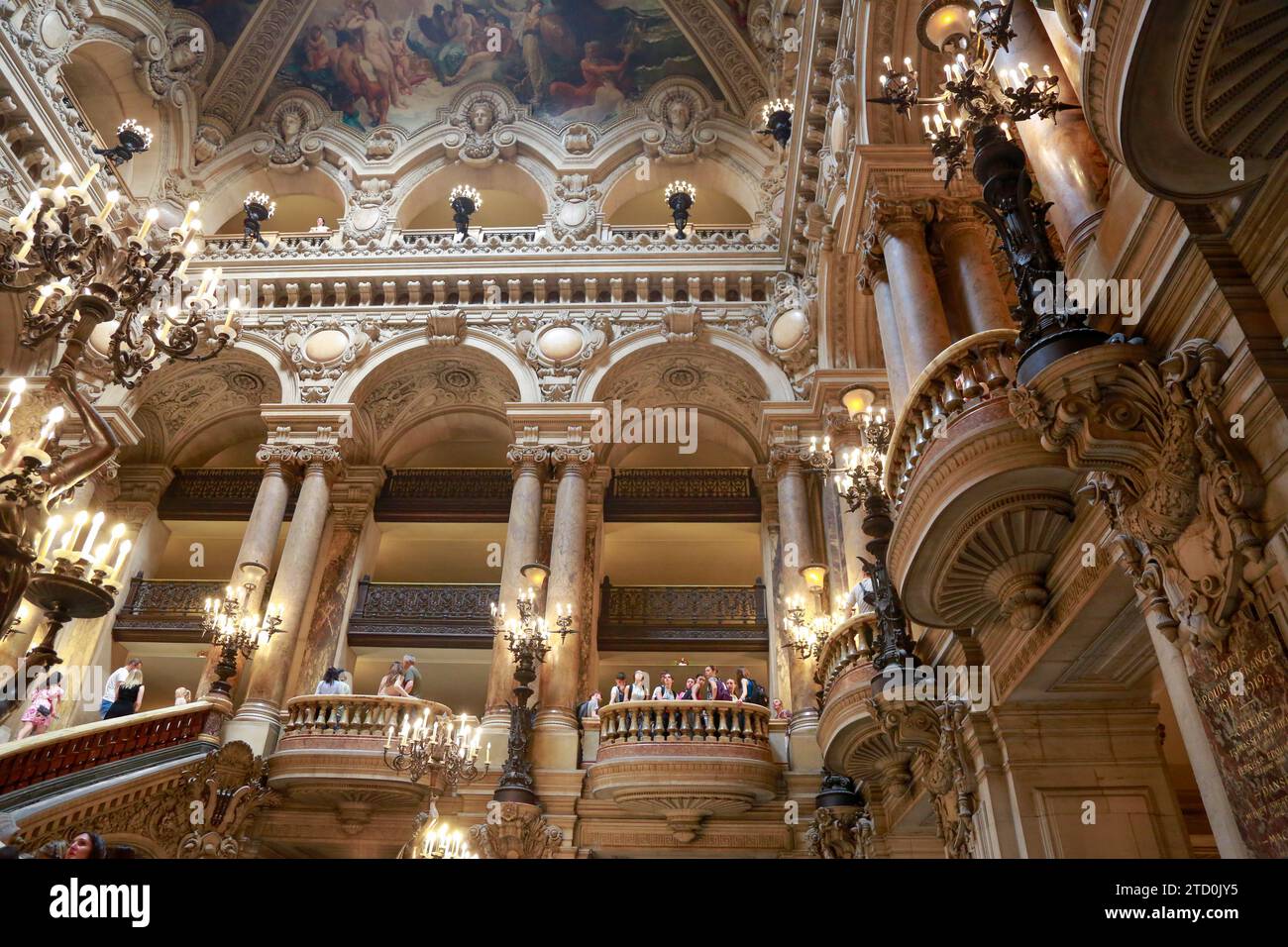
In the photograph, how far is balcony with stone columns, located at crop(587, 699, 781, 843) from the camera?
32.0 feet

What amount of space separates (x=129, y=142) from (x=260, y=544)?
8.17 m

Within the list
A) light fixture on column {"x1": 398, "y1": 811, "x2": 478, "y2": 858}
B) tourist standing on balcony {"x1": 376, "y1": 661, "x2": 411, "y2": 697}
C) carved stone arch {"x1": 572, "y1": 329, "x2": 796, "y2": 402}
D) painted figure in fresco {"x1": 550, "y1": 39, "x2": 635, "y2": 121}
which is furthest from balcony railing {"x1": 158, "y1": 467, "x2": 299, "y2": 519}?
painted figure in fresco {"x1": 550, "y1": 39, "x2": 635, "y2": 121}

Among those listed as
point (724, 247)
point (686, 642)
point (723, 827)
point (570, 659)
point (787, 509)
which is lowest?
point (723, 827)

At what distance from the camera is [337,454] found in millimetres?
14008

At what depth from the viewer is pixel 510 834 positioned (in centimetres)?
931

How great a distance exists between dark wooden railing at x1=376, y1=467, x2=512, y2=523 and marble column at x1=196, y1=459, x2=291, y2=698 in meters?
2.01

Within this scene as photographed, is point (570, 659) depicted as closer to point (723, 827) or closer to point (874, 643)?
point (723, 827)

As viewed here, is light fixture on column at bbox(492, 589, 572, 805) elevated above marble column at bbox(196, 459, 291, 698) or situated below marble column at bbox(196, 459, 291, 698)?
below

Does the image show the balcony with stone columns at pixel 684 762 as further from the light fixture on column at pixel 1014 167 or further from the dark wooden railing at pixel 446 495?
the light fixture on column at pixel 1014 167

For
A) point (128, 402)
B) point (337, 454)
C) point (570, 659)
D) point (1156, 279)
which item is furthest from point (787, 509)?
point (128, 402)

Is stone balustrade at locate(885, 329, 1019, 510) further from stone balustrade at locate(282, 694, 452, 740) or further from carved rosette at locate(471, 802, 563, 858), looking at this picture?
stone balustrade at locate(282, 694, 452, 740)

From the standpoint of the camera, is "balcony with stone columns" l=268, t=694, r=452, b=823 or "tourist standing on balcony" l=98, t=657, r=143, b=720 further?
"tourist standing on balcony" l=98, t=657, r=143, b=720

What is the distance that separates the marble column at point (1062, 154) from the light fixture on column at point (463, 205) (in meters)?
12.1

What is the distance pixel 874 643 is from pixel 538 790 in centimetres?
491
